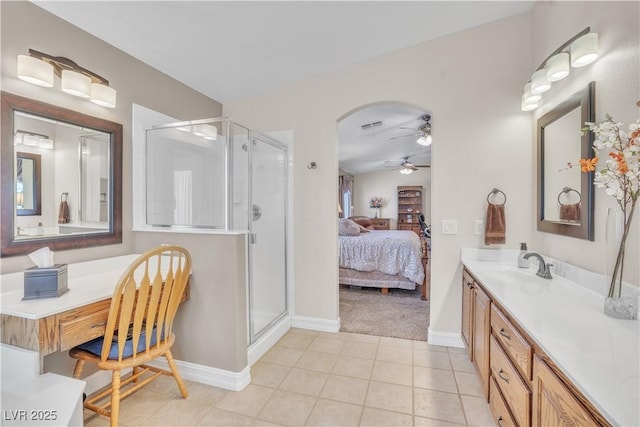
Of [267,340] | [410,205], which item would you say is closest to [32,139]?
[267,340]

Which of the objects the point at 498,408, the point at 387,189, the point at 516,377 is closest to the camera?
the point at 516,377

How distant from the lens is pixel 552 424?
973 millimetres

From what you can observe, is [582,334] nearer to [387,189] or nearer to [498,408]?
[498,408]

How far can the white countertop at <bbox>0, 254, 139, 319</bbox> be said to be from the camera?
4.44 ft

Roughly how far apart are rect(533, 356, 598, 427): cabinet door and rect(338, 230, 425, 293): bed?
2995 mm

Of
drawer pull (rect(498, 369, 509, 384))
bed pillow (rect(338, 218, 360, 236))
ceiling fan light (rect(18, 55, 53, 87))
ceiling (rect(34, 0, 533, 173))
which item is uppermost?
ceiling (rect(34, 0, 533, 173))

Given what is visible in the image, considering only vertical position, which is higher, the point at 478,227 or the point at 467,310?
the point at 478,227

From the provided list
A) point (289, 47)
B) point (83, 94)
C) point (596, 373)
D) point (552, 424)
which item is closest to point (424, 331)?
point (552, 424)

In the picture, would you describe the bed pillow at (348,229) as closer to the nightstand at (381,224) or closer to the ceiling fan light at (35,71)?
the ceiling fan light at (35,71)

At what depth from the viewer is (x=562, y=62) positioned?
72.1 inches

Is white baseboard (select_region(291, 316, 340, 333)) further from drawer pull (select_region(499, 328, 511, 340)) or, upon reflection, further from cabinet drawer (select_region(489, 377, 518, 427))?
drawer pull (select_region(499, 328, 511, 340))

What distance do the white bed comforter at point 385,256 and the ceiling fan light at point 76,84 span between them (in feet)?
11.0

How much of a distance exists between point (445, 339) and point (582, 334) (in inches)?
70.5

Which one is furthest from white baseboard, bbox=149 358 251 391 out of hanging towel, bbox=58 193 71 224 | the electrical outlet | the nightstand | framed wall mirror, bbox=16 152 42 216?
the nightstand
